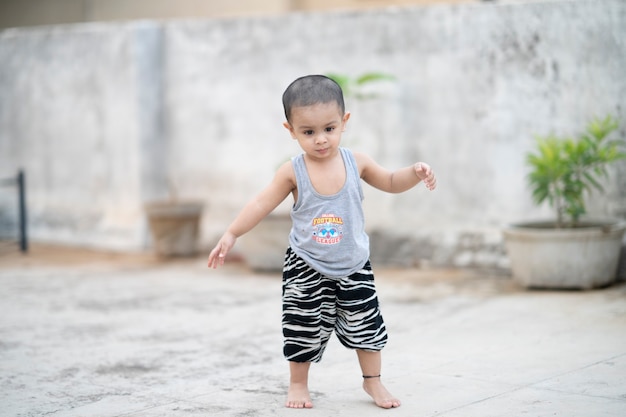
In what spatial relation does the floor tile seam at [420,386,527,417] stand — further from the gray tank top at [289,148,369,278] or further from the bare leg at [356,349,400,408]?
the gray tank top at [289,148,369,278]

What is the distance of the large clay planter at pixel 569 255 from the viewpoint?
21.1 feet

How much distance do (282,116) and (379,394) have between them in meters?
4.92

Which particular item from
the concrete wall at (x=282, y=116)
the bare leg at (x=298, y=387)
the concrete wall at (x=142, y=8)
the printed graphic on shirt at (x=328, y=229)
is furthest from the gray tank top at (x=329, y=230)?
the concrete wall at (x=142, y=8)

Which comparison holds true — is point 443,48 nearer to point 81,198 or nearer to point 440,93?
point 440,93

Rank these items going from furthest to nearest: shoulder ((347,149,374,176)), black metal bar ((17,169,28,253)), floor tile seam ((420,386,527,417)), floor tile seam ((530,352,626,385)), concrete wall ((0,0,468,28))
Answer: concrete wall ((0,0,468,28)), black metal bar ((17,169,28,253)), floor tile seam ((530,352,626,385)), shoulder ((347,149,374,176)), floor tile seam ((420,386,527,417))

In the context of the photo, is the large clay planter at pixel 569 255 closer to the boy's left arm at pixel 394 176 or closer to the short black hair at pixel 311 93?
the boy's left arm at pixel 394 176

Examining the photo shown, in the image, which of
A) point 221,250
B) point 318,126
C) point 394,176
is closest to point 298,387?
point 221,250

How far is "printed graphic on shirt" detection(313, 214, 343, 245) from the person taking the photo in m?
3.86

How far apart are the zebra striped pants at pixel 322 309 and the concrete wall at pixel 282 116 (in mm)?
3665

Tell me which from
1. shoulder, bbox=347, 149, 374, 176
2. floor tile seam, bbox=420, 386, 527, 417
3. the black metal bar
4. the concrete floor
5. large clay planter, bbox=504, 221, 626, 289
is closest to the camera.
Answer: floor tile seam, bbox=420, 386, 527, 417

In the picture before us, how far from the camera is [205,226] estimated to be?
8961 millimetres

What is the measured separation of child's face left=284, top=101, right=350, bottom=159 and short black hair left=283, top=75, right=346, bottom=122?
20 millimetres

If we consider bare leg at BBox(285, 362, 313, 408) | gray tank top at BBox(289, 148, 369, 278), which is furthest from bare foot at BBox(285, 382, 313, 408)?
gray tank top at BBox(289, 148, 369, 278)

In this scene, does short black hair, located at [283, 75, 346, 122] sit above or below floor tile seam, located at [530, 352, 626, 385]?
above
